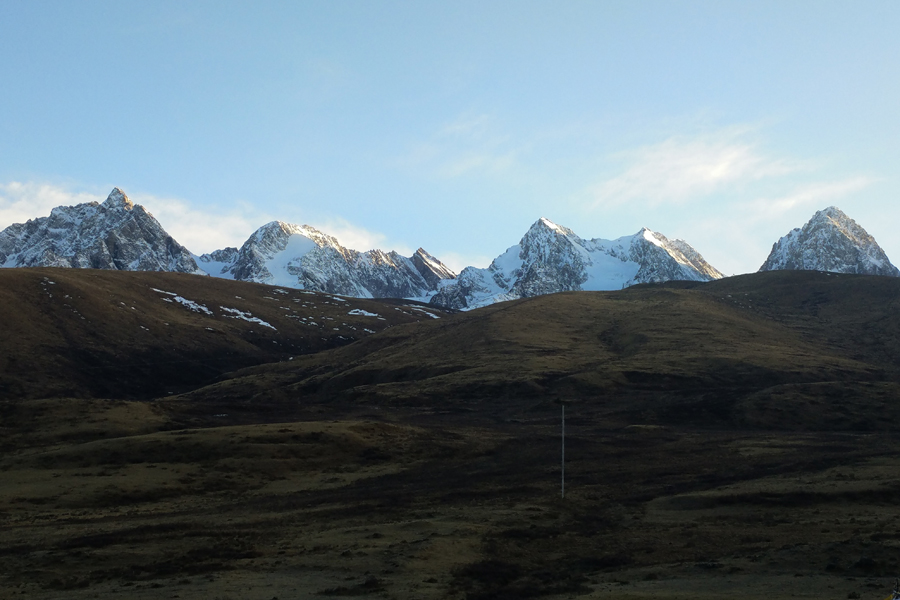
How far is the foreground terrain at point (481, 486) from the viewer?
35.2 metres

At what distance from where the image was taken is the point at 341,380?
156 meters

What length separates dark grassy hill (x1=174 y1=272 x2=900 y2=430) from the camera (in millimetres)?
113938

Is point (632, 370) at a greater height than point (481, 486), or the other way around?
point (632, 370)

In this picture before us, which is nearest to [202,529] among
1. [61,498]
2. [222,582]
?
[222,582]

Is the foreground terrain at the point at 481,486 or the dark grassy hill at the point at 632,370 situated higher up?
the dark grassy hill at the point at 632,370

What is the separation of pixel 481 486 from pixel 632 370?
273ft

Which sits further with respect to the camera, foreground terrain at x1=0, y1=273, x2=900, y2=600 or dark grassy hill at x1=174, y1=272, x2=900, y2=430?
dark grassy hill at x1=174, y1=272, x2=900, y2=430

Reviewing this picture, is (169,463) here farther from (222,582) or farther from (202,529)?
(222,582)

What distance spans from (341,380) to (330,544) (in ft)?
377

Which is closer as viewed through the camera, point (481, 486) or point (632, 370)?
point (481, 486)

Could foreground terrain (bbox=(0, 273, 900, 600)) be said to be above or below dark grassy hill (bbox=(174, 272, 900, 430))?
below

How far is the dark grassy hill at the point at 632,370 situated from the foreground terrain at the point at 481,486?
0.76 metres

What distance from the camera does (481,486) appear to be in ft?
210

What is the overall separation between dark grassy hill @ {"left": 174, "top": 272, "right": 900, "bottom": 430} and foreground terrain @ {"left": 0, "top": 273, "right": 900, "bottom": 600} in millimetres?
761
